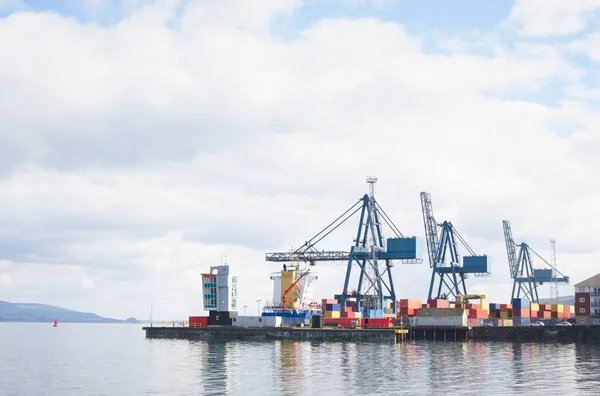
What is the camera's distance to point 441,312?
138 m

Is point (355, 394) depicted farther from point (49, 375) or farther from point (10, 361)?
point (10, 361)

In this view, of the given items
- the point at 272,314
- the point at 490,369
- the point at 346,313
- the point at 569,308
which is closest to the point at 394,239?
the point at 346,313

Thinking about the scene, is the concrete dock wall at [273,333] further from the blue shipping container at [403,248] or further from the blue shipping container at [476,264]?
the blue shipping container at [476,264]

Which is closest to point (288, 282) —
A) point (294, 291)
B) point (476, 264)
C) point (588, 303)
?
point (294, 291)

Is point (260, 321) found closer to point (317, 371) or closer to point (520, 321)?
point (520, 321)

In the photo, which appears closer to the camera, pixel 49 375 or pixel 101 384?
pixel 101 384

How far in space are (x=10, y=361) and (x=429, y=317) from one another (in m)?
73.3

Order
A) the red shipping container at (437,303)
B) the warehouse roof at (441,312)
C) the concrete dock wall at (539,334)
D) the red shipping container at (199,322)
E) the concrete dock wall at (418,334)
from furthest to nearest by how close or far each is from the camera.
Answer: the red shipping container at (437,303)
the red shipping container at (199,322)
the warehouse roof at (441,312)
the concrete dock wall at (418,334)
the concrete dock wall at (539,334)

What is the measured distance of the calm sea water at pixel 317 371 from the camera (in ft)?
205

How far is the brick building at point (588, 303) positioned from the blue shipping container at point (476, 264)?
3667 centimetres

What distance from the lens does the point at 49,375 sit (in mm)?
78062

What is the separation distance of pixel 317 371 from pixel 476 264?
112 meters

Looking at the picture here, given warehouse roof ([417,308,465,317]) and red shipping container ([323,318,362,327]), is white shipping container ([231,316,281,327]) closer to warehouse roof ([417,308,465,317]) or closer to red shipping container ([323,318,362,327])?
red shipping container ([323,318,362,327])

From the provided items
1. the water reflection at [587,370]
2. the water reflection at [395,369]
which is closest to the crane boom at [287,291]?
the water reflection at [395,369]
